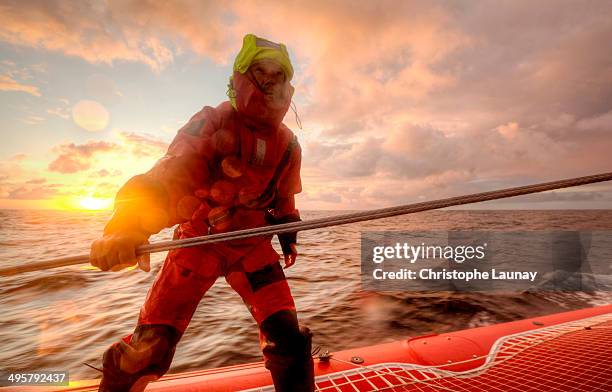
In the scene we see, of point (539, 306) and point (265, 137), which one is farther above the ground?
point (265, 137)

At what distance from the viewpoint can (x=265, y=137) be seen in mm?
1955

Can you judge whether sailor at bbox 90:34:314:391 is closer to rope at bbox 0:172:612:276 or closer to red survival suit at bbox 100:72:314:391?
red survival suit at bbox 100:72:314:391

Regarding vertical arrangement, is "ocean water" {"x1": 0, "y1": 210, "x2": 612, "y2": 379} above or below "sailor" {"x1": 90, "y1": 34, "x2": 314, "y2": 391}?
below

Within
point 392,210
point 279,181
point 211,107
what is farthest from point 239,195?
point 392,210

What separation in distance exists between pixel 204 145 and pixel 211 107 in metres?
0.32

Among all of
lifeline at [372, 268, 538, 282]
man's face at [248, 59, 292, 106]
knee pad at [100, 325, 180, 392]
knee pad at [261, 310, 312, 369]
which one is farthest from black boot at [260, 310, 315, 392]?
lifeline at [372, 268, 538, 282]

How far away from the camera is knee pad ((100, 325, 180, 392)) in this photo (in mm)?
1586

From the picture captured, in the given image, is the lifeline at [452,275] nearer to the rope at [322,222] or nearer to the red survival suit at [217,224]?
the red survival suit at [217,224]

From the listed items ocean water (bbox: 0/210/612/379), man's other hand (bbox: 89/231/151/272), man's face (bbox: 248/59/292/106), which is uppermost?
man's face (bbox: 248/59/292/106)

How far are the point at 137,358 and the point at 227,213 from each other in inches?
34.9

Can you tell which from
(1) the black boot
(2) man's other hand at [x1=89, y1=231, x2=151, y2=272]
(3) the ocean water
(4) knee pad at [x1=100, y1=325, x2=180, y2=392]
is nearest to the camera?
(2) man's other hand at [x1=89, y1=231, x2=151, y2=272]

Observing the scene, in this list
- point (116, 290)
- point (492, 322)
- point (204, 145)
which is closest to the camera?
point (204, 145)

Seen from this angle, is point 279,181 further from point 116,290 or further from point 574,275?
point 574,275

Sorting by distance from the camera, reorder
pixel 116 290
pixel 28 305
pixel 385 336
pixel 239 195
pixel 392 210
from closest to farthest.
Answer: pixel 392 210
pixel 239 195
pixel 385 336
pixel 28 305
pixel 116 290
